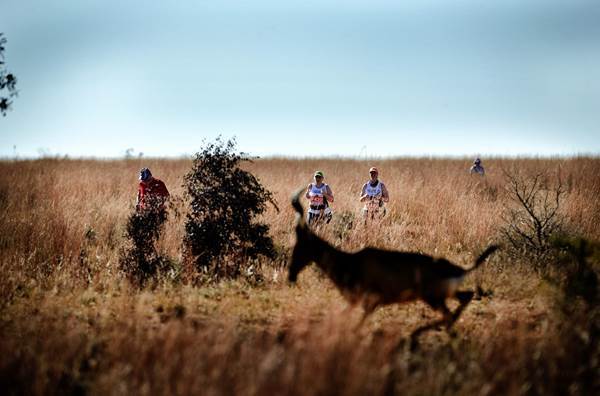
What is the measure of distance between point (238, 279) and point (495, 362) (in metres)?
4.38

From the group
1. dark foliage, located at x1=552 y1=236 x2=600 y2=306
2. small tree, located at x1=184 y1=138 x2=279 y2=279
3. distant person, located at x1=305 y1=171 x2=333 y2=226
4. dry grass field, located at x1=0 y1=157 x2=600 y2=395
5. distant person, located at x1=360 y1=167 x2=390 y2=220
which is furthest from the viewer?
distant person, located at x1=360 y1=167 x2=390 y2=220

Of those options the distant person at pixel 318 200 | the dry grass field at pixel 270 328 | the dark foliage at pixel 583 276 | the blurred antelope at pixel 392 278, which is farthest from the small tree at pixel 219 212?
the dark foliage at pixel 583 276

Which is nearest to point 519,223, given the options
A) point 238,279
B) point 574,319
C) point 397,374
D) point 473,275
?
point 473,275

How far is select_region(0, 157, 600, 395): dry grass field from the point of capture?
3.30 meters

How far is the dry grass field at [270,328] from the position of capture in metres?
3.30

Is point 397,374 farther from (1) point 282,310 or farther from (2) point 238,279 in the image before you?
(2) point 238,279

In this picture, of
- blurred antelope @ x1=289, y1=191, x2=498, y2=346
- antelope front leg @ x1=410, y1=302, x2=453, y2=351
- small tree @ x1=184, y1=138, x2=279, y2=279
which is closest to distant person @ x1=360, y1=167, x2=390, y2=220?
small tree @ x1=184, y1=138, x2=279, y2=279

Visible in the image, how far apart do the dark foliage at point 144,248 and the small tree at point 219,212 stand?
0.64 metres

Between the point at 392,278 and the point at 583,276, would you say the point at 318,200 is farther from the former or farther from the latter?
the point at 392,278

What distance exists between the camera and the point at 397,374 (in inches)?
138

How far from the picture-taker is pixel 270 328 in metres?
5.03

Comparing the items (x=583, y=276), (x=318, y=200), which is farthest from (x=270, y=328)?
(x=318, y=200)

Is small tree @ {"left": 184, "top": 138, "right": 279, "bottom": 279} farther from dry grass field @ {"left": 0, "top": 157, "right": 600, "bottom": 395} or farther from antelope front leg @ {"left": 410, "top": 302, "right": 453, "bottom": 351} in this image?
antelope front leg @ {"left": 410, "top": 302, "right": 453, "bottom": 351}

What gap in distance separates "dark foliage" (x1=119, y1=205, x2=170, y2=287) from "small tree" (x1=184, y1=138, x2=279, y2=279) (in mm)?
644
